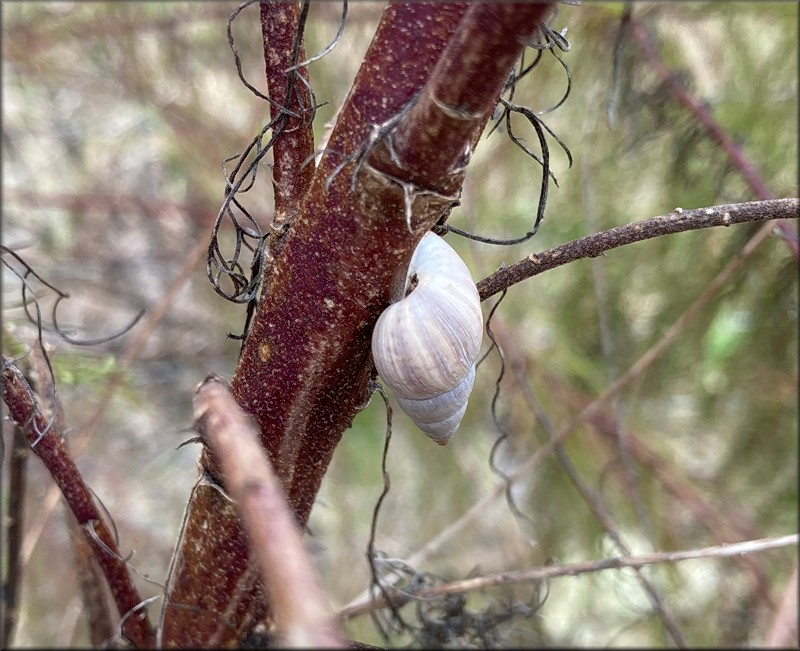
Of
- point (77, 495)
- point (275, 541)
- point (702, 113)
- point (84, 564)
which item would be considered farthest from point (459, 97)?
point (702, 113)

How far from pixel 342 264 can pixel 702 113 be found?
0.97 m

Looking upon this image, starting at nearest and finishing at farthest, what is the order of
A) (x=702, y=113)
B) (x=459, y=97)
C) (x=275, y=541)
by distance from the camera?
(x=275, y=541) → (x=459, y=97) → (x=702, y=113)

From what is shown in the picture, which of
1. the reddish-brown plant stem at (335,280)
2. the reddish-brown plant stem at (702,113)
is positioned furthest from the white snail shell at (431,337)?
the reddish-brown plant stem at (702,113)

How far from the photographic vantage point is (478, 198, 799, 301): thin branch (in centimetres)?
50

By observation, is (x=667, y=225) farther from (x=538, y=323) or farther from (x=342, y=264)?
(x=538, y=323)

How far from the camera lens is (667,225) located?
19.8 inches

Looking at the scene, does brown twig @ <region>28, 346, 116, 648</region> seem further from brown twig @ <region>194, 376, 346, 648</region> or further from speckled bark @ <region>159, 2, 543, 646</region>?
brown twig @ <region>194, 376, 346, 648</region>

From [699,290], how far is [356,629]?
1251 mm

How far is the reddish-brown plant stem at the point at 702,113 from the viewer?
1148 millimetres

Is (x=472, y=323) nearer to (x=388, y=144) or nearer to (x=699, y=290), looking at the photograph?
(x=388, y=144)

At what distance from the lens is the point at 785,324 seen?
4.09 ft

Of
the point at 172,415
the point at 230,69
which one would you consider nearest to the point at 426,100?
the point at 230,69

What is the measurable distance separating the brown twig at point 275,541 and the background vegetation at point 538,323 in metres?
0.54

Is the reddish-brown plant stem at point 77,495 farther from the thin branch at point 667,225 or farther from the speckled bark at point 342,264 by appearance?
the thin branch at point 667,225
